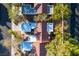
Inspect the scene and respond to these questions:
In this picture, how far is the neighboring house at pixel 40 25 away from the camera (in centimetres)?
110

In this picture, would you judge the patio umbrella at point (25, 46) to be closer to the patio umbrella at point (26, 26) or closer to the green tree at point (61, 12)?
the patio umbrella at point (26, 26)

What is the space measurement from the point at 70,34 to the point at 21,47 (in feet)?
0.79

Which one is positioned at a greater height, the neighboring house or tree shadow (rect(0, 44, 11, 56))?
the neighboring house

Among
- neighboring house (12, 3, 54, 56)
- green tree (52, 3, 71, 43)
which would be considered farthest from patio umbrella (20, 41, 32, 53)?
green tree (52, 3, 71, 43)

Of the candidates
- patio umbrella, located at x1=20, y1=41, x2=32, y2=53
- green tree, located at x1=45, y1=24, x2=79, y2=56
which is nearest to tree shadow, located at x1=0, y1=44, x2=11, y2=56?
patio umbrella, located at x1=20, y1=41, x2=32, y2=53

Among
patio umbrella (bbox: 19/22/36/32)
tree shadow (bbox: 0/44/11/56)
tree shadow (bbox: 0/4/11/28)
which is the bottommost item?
tree shadow (bbox: 0/44/11/56)

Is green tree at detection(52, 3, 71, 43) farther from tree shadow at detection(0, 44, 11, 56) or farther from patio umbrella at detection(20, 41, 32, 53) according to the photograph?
tree shadow at detection(0, 44, 11, 56)

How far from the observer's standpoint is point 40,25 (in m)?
1.11

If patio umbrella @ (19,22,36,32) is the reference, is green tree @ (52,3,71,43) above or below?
above

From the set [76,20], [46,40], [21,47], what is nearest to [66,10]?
[76,20]

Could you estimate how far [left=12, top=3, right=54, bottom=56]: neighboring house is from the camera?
1.10m

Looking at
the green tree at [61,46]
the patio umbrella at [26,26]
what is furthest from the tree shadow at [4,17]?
the green tree at [61,46]

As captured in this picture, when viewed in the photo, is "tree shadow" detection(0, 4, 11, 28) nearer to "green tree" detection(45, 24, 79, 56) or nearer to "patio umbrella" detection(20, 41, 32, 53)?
"patio umbrella" detection(20, 41, 32, 53)

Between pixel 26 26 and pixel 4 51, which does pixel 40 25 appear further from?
pixel 4 51
